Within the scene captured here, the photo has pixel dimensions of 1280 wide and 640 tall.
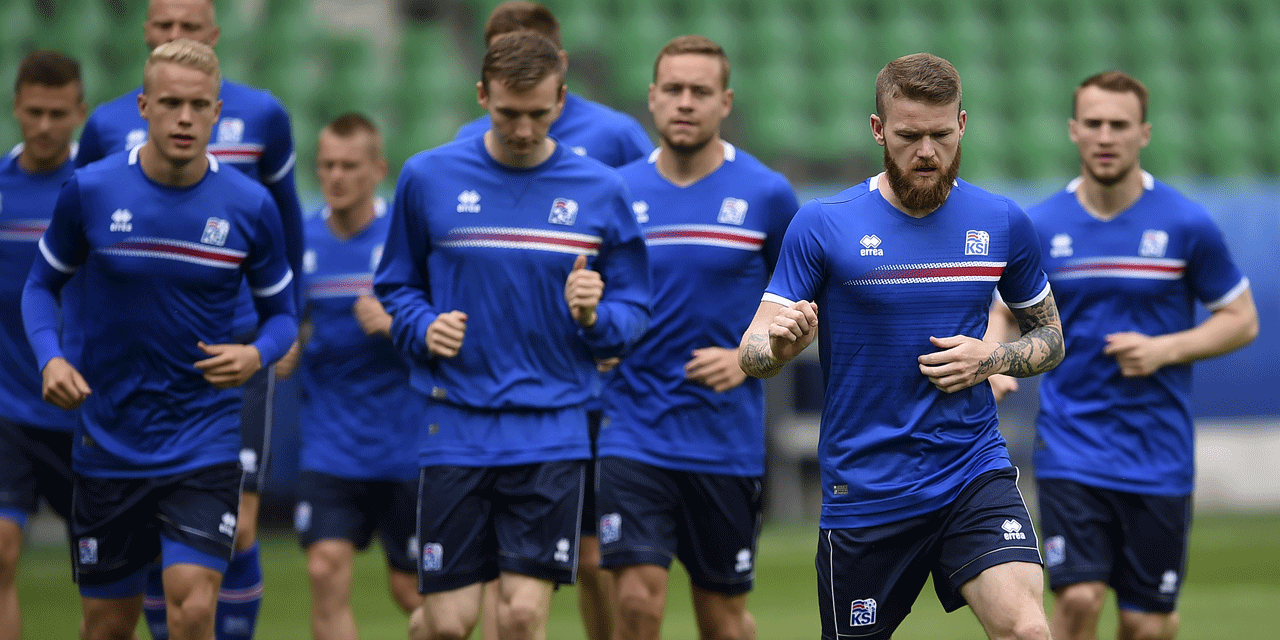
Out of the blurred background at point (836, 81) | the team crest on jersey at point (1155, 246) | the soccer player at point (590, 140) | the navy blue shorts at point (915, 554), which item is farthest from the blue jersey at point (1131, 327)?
the blurred background at point (836, 81)

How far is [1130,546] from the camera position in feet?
20.5

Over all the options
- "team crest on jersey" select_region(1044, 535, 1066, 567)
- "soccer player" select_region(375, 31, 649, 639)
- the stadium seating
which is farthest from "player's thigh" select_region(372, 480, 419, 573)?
the stadium seating

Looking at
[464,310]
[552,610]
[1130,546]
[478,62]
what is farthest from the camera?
[478,62]

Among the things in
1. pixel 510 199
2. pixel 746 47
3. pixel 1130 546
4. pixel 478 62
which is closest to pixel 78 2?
pixel 478 62

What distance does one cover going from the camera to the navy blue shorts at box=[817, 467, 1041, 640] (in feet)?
14.4

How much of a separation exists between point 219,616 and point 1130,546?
3.84 m

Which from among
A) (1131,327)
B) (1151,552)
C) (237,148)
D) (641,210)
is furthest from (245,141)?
(1151,552)

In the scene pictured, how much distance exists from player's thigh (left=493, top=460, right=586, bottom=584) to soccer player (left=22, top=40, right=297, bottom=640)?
1037 mm

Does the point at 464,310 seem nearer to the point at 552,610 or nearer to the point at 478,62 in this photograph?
the point at 552,610

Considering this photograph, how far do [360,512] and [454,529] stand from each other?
2.27 meters

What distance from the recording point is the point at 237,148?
645cm

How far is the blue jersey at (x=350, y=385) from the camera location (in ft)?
24.5

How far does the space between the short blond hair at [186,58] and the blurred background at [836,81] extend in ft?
20.4

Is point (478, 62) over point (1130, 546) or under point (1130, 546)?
over
